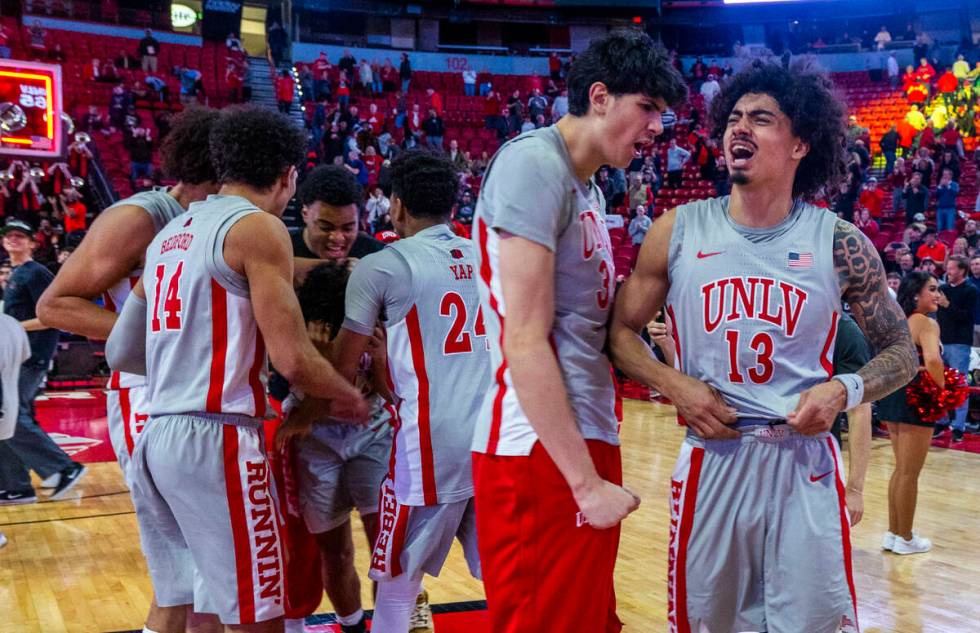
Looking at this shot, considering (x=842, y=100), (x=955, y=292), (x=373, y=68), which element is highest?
(x=373, y=68)

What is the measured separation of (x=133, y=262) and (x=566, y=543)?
6.05ft

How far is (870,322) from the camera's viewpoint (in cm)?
254

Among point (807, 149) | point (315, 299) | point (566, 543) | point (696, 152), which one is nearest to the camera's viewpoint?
point (566, 543)

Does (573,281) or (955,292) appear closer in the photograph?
(573,281)

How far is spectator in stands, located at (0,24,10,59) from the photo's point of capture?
18.7 metres

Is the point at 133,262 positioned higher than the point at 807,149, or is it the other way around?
the point at 807,149

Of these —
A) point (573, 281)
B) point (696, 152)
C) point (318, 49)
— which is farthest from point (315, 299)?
point (318, 49)

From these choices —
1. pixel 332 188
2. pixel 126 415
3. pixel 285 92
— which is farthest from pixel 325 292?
pixel 285 92

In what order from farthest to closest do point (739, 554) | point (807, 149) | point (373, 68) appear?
point (373, 68) < point (807, 149) < point (739, 554)

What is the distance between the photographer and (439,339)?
3.19 m

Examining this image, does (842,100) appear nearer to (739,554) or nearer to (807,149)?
(807,149)

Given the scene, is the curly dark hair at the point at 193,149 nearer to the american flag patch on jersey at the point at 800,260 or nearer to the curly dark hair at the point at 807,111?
the curly dark hair at the point at 807,111

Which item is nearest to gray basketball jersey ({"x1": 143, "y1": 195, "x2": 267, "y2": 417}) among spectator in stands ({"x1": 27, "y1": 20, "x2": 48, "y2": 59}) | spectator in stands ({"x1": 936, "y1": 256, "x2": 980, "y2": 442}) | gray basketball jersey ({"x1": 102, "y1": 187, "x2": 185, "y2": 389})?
gray basketball jersey ({"x1": 102, "y1": 187, "x2": 185, "y2": 389})

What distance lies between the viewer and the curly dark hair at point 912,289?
663 centimetres
